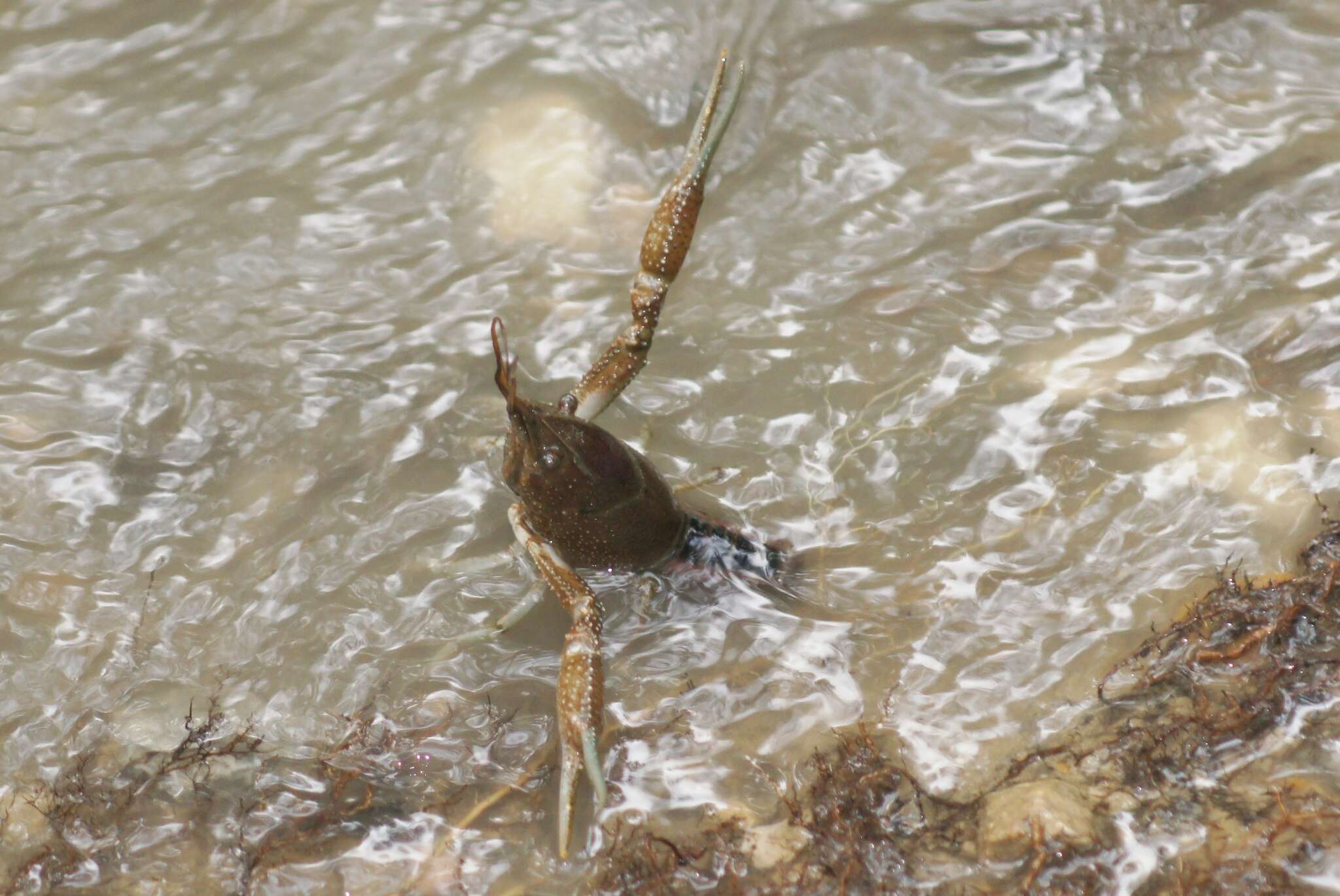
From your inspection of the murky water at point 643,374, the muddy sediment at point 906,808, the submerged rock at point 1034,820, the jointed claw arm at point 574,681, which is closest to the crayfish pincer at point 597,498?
the jointed claw arm at point 574,681

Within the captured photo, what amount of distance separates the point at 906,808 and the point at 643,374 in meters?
1.91

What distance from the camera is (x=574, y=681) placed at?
3348mm

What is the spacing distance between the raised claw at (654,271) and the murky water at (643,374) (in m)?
0.46

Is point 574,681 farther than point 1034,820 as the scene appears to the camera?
Yes

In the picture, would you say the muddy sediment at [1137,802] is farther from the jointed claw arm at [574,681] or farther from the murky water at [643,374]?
the jointed claw arm at [574,681]

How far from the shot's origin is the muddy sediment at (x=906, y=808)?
3.11 meters

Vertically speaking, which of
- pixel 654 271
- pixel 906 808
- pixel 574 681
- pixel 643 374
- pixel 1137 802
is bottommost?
pixel 906 808

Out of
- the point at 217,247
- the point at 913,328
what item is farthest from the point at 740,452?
the point at 217,247

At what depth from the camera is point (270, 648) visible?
149 inches

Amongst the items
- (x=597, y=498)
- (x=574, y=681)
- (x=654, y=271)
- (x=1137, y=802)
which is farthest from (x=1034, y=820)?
(x=654, y=271)

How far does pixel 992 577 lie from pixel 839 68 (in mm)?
2475

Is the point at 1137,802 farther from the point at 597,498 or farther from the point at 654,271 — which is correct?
the point at 654,271

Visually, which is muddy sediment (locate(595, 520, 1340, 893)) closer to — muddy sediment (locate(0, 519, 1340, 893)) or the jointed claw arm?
muddy sediment (locate(0, 519, 1340, 893))

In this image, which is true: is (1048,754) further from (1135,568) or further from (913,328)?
(913,328)
